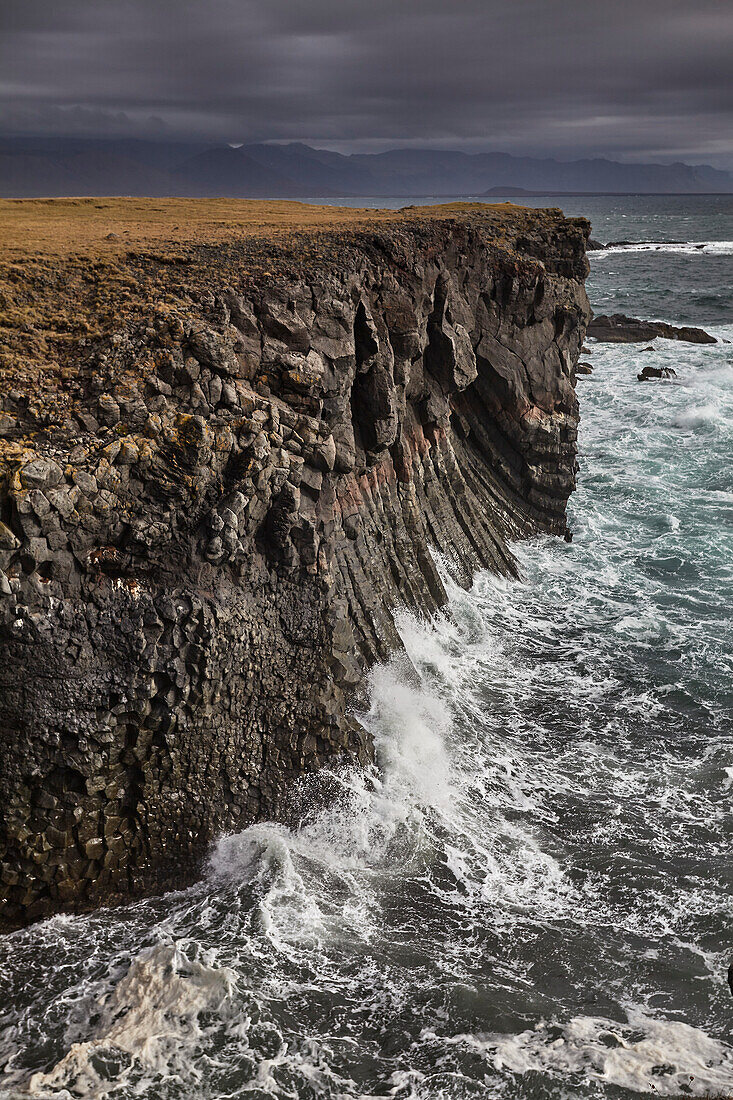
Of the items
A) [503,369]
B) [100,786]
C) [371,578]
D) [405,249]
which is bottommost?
[100,786]

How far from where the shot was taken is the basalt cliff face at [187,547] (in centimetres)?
1336

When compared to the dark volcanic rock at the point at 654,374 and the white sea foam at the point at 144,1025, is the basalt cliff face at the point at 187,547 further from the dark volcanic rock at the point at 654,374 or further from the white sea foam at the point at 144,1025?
the dark volcanic rock at the point at 654,374

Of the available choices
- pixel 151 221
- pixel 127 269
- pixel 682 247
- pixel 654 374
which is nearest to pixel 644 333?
pixel 654 374

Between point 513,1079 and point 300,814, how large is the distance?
5935 millimetres

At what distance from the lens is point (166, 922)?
13406mm

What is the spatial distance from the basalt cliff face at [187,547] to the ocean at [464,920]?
1146mm

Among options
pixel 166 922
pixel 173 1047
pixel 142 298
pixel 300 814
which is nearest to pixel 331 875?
pixel 300 814

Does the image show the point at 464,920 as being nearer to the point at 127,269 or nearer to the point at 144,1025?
the point at 144,1025

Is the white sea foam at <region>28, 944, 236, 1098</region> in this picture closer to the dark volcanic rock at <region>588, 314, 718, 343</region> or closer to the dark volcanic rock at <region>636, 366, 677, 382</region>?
the dark volcanic rock at <region>636, 366, 677, 382</region>

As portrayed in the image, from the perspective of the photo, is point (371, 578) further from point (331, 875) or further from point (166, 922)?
point (166, 922)

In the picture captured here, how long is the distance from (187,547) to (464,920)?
306 inches

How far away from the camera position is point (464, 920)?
13664 mm

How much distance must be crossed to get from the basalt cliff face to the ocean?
3.76 feet

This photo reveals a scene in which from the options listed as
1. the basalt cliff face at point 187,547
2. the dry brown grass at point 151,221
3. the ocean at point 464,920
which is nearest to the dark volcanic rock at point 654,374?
the dry brown grass at point 151,221
